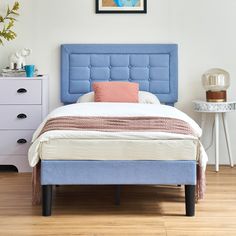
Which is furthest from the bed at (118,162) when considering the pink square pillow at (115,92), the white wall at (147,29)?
the white wall at (147,29)

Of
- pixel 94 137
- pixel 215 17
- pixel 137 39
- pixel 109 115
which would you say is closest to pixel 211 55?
pixel 215 17

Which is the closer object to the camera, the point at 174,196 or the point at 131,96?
Result: the point at 174,196

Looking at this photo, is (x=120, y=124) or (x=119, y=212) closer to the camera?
(x=119, y=212)

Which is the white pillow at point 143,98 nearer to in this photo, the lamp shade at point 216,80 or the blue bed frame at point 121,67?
the blue bed frame at point 121,67

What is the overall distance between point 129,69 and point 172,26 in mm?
598

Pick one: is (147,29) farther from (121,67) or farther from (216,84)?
(216,84)

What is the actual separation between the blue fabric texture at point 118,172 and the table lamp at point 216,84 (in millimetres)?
1788

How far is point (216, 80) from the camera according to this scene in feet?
16.8

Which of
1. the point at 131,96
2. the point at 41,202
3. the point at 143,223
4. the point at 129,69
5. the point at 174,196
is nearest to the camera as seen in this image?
the point at 143,223

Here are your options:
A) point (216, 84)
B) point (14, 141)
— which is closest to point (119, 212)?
point (14, 141)

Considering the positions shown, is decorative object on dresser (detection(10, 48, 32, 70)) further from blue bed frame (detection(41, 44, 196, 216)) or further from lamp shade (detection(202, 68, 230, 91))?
lamp shade (detection(202, 68, 230, 91))

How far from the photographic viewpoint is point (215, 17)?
5348 mm

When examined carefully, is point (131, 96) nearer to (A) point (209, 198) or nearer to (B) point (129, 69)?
(B) point (129, 69)

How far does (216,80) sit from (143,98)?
0.75 m
